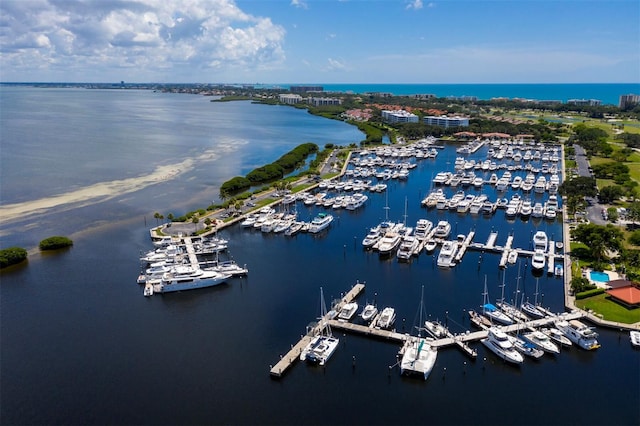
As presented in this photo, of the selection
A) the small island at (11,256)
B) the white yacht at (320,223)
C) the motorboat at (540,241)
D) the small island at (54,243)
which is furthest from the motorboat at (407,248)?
the small island at (11,256)

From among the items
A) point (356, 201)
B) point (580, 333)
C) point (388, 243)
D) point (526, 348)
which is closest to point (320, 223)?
point (388, 243)

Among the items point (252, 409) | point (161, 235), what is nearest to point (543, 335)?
point (252, 409)

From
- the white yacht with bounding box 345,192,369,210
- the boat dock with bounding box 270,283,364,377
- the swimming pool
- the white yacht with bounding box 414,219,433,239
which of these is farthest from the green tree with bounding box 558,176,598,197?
the boat dock with bounding box 270,283,364,377

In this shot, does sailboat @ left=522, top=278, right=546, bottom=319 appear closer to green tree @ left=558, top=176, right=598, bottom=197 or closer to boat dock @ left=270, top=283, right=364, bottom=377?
boat dock @ left=270, top=283, right=364, bottom=377

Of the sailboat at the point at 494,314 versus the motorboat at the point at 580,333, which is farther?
the sailboat at the point at 494,314

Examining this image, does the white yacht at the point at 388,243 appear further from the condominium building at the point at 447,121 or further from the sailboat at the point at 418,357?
the condominium building at the point at 447,121
